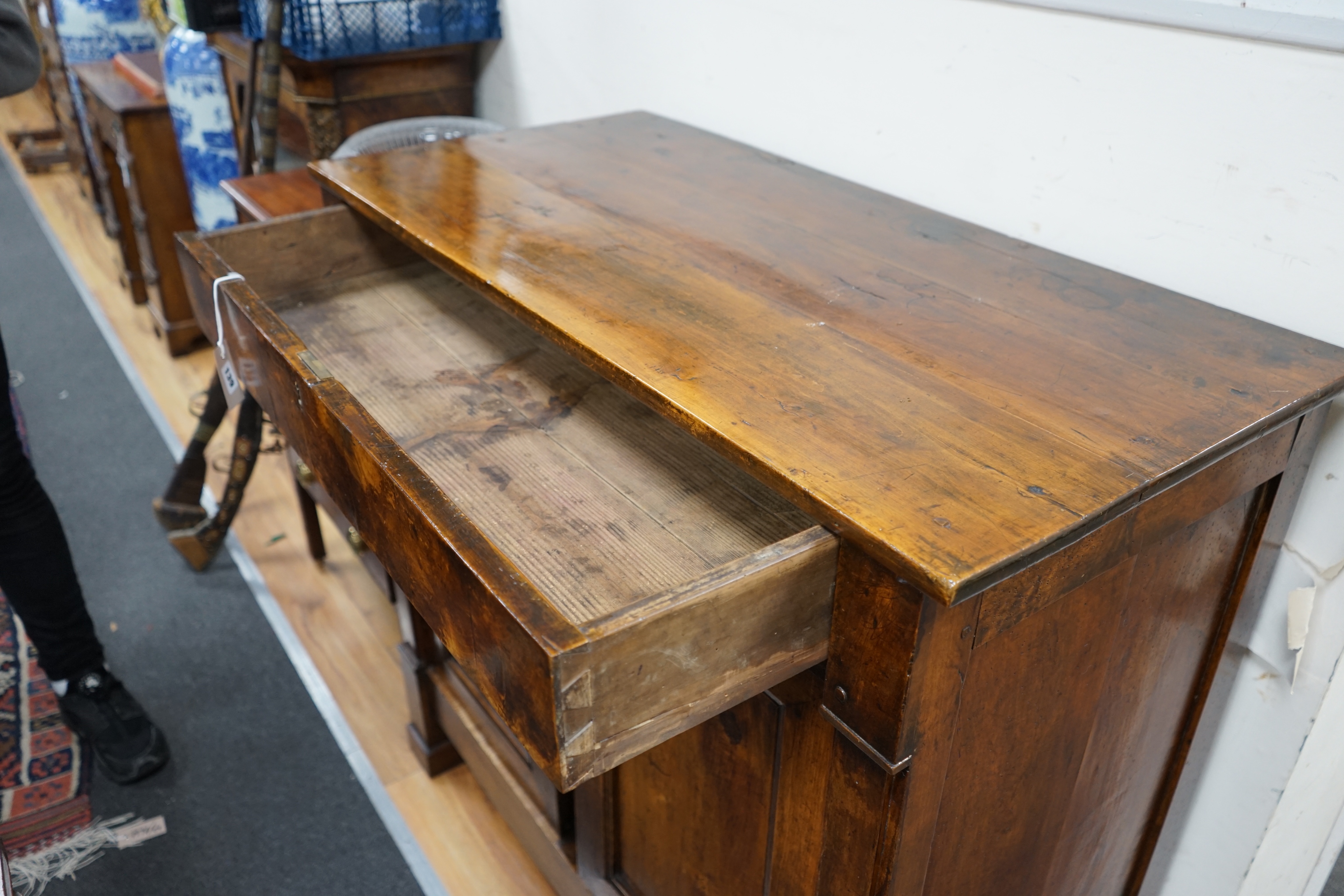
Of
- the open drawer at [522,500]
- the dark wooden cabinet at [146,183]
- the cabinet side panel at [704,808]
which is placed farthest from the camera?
the dark wooden cabinet at [146,183]

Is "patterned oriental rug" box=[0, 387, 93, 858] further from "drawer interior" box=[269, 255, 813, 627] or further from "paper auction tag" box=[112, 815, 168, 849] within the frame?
"drawer interior" box=[269, 255, 813, 627]

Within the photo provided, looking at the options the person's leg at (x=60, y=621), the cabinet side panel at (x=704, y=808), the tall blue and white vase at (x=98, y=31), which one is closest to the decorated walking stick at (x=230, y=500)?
the person's leg at (x=60, y=621)

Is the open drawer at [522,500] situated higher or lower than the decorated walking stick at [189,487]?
higher

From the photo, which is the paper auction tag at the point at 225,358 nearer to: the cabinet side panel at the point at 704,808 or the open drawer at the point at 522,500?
the open drawer at the point at 522,500

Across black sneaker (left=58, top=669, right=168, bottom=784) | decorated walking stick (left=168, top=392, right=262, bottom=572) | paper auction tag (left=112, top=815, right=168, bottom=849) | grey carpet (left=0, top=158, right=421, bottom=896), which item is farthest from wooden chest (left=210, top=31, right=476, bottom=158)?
paper auction tag (left=112, top=815, right=168, bottom=849)

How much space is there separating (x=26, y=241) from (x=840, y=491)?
3.67 metres

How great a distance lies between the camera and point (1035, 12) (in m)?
0.99

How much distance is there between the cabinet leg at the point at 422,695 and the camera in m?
1.41

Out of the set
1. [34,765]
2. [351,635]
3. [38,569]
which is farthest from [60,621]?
[351,635]

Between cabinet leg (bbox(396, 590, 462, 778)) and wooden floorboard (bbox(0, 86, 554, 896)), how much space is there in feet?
0.09

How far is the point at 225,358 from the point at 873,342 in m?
0.72

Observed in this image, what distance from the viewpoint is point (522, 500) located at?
86 cm

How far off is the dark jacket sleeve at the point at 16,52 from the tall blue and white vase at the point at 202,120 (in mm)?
981

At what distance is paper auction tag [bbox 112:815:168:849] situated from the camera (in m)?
1.38
